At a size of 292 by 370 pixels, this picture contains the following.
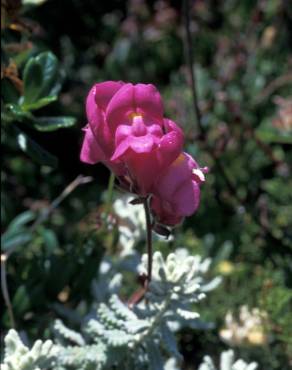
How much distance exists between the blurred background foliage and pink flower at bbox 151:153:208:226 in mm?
467

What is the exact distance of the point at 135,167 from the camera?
48.7 inches

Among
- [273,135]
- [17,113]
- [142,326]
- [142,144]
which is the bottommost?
[273,135]

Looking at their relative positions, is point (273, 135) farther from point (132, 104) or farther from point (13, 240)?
point (132, 104)

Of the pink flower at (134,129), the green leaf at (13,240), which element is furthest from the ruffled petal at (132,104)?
the green leaf at (13,240)

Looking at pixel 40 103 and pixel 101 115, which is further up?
pixel 101 115

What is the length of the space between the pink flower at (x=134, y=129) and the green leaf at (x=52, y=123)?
411mm

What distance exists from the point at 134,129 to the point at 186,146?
123 centimetres

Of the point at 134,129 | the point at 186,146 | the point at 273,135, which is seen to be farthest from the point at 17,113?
the point at 273,135

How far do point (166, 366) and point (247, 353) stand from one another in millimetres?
350

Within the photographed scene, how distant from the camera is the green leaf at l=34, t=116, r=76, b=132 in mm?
1661

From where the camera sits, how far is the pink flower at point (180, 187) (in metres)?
1.25

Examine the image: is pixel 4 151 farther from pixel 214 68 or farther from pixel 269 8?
pixel 269 8

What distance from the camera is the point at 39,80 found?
1.68 meters

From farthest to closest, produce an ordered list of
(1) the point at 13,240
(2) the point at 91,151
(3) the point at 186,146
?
(3) the point at 186,146 → (1) the point at 13,240 → (2) the point at 91,151
